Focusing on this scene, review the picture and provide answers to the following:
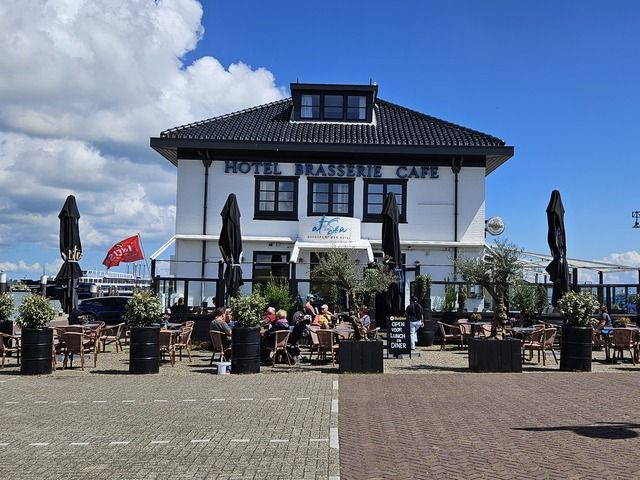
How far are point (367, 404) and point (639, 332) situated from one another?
344 inches

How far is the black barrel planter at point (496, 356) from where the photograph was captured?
14438 millimetres

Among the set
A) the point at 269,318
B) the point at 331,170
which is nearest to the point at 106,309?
the point at 331,170

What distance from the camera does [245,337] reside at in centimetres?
1423

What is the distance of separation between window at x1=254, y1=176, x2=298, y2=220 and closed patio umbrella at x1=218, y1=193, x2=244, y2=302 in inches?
310

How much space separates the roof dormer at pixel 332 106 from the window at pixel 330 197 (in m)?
3.43

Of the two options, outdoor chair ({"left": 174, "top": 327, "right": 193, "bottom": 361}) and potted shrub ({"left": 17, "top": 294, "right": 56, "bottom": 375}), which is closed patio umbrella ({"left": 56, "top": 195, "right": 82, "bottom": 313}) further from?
potted shrub ({"left": 17, "top": 294, "right": 56, "bottom": 375})

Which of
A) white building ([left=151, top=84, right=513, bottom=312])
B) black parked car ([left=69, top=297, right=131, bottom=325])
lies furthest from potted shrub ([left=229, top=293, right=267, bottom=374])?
black parked car ([left=69, top=297, right=131, bottom=325])

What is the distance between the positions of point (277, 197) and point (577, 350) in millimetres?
16499

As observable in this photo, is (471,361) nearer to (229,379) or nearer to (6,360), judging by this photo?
(229,379)

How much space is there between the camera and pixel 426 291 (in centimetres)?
2170

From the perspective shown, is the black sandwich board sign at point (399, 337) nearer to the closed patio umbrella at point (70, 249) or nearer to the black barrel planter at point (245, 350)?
the black barrel planter at point (245, 350)

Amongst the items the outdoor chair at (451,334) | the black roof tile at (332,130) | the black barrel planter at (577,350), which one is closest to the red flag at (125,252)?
the black roof tile at (332,130)

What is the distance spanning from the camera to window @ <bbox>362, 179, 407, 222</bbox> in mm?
29109

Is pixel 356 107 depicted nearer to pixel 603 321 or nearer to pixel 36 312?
pixel 603 321
